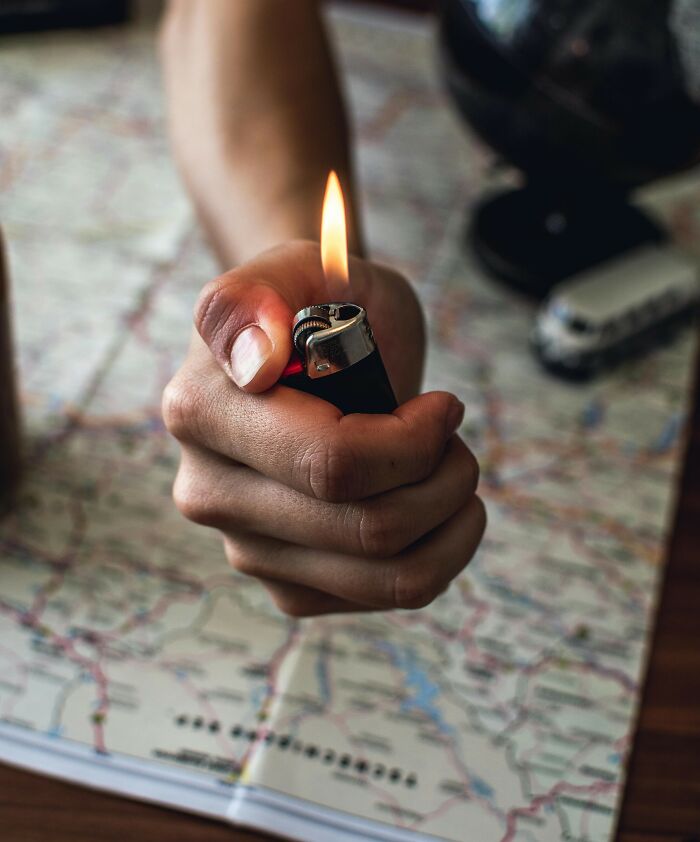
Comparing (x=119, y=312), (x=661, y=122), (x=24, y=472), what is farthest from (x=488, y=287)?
(x=24, y=472)

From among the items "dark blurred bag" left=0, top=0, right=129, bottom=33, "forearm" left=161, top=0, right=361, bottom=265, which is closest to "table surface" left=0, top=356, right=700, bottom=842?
"forearm" left=161, top=0, right=361, bottom=265

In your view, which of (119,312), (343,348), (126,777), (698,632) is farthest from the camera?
(119,312)

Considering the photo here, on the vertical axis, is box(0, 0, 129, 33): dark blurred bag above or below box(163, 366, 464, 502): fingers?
below

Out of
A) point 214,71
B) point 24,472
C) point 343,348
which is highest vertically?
point 343,348

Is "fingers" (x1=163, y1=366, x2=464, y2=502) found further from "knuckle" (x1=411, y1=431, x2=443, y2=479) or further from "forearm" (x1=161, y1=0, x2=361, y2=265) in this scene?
"forearm" (x1=161, y1=0, x2=361, y2=265)

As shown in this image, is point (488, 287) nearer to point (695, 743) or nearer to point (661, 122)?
point (661, 122)

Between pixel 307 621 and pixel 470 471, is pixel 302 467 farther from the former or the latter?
pixel 307 621
